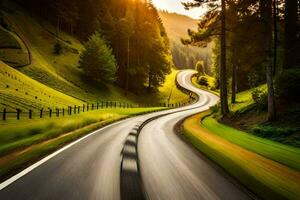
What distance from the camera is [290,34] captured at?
19953 millimetres

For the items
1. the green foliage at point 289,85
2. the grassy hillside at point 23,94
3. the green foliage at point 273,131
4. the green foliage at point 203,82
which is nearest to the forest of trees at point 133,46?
the grassy hillside at point 23,94

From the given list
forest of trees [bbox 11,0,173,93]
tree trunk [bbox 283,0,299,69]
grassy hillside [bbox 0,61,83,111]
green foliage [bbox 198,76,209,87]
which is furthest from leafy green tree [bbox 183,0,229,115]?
green foliage [bbox 198,76,209,87]

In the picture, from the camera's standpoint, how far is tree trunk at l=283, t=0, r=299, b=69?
19.7 meters

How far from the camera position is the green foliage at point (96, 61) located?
A: 176 ft

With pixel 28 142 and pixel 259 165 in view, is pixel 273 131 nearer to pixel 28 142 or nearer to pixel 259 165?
pixel 259 165

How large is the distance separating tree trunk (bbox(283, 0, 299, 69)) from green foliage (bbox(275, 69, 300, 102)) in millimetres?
1680

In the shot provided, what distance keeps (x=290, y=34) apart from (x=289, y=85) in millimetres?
4203

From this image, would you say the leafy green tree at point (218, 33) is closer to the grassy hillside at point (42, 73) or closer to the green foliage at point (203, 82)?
the grassy hillside at point (42, 73)

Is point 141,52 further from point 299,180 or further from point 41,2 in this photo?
point 299,180

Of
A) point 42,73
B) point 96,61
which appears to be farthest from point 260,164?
point 96,61

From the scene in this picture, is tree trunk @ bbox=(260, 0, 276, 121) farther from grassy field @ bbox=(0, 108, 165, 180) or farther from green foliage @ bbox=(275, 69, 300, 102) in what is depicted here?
grassy field @ bbox=(0, 108, 165, 180)

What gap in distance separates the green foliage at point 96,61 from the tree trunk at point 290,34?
3864 centimetres

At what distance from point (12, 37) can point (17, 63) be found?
28.0ft

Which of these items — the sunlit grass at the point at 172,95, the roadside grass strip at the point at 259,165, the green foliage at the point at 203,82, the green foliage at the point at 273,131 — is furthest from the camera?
the green foliage at the point at 203,82
